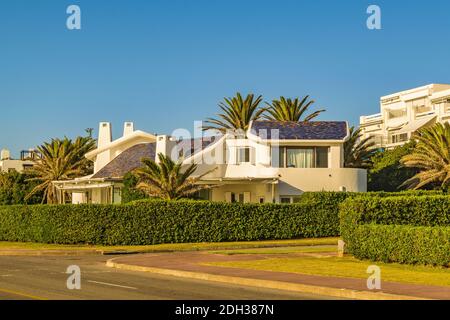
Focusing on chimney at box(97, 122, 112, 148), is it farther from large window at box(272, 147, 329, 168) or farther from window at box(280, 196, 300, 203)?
window at box(280, 196, 300, 203)

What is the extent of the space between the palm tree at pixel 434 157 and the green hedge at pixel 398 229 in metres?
28.7

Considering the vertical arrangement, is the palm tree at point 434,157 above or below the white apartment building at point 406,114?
below

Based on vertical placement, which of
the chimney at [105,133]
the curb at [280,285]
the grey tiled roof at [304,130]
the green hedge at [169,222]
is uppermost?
the chimney at [105,133]

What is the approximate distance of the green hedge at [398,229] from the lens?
28.1 metres

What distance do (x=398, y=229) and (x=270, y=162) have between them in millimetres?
28935

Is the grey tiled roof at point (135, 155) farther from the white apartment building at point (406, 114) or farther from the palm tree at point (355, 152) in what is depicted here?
the white apartment building at point (406, 114)

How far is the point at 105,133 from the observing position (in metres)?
76.2

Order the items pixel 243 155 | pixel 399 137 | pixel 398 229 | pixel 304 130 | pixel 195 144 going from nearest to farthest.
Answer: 1. pixel 398 229
2. pixel 304 130
3. pixel 243 155
4. pixel 195 144
5. pixel 399 137

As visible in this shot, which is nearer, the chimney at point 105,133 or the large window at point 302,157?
the large window at point 302,157

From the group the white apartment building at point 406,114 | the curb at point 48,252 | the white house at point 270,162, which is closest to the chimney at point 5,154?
the white apartment building at point 406,114

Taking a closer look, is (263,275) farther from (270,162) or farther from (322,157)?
(322,157)

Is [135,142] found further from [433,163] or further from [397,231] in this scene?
[397,231]

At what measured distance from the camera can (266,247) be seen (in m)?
44.9

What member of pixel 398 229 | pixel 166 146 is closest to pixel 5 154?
pixel 166 146
